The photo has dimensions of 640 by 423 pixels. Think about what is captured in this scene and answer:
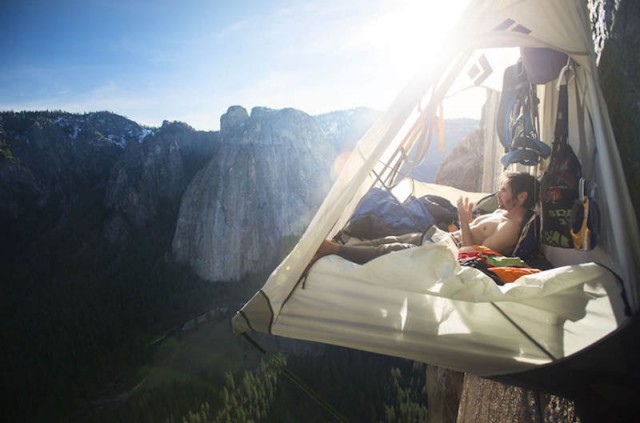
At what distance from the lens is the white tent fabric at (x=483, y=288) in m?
2.20

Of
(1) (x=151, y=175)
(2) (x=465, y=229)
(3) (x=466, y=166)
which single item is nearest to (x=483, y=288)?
(2) (x=465, y=229)

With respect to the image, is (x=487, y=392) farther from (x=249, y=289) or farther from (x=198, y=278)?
(x=198, y=278)

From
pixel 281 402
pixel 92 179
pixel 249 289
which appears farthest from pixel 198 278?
pixel 92 179

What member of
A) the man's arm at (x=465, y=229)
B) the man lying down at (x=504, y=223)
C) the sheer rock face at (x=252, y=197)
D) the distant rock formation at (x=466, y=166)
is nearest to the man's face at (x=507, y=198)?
the man lying down at (x=504, y=223)

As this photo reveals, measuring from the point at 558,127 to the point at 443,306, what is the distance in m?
1.89

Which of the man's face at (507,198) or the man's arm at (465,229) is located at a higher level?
the man's face at (507,198)

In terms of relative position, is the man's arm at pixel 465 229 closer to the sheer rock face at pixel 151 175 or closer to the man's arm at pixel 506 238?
the man's arm at pixel 506 238

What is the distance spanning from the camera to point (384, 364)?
27016 mm

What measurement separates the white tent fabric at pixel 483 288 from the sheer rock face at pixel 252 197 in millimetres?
44973

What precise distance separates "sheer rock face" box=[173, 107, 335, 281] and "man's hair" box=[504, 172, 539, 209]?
4419 cm

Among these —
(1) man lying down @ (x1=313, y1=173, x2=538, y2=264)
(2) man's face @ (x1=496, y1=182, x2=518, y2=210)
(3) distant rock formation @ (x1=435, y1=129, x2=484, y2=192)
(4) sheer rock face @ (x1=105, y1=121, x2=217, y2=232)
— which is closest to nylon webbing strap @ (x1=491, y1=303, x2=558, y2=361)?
(1) man lying down @ (x1=313, y1=173, x2=538, y2=264)

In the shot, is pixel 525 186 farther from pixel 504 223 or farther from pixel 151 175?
pixel 151 175

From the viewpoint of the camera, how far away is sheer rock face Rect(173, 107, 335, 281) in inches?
1877

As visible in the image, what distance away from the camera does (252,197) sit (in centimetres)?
4775
